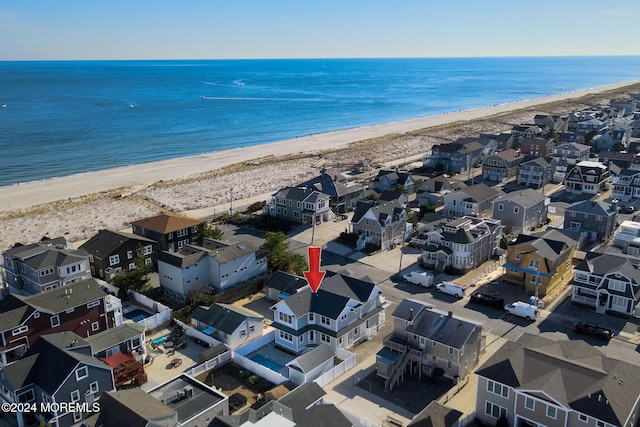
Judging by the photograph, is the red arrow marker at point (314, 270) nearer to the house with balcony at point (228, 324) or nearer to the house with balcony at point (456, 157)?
the house with balcony at point (228, 324)

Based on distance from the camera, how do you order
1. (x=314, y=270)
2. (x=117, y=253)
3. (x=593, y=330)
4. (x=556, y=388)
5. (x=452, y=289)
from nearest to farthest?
1. (x=556, y=388)
2. (x=593, y=330)
3. (x=452, y=289)
4. (x=314, y=270)
5. (x=117, y=253)

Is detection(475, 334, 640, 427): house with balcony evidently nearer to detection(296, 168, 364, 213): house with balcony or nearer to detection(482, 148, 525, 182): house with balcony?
detection(296, 168, 364, 213): house with balcony

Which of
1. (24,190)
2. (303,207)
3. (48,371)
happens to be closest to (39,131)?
(24,190)

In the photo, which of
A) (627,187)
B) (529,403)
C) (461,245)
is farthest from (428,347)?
(627,187)

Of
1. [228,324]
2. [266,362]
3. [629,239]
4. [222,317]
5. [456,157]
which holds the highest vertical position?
[456,157]

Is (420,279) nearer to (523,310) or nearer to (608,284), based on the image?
(523,310)

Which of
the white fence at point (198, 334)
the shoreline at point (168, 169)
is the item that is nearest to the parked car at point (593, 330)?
the white fence at point (198, 334)

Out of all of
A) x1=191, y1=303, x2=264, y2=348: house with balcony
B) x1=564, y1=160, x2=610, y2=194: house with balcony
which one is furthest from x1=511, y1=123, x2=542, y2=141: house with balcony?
x1=191, y1=303, x2=264, y2=348: house with balcony

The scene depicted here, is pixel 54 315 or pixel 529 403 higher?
pixel 54 315
